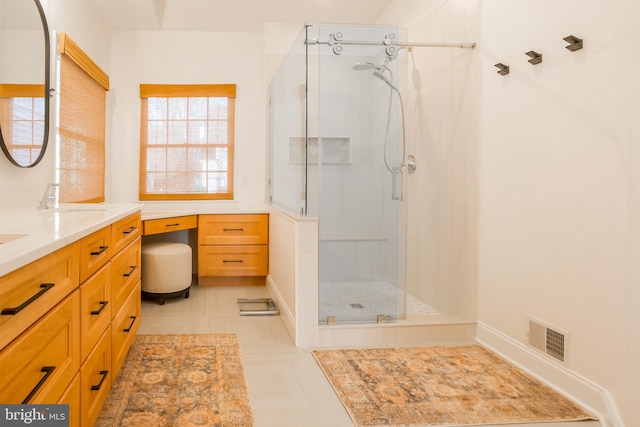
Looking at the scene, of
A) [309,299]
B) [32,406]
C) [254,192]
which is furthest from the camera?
[254,192]

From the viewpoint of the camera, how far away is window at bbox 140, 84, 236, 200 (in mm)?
5023

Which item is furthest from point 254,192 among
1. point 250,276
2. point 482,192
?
point 482,192

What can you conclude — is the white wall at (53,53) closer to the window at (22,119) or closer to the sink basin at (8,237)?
the window at (22,119)

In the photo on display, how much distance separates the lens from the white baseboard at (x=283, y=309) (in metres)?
3.10

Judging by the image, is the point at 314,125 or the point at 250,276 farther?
the point at 250,276

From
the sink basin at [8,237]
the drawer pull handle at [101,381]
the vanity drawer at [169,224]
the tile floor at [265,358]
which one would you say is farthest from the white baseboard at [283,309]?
the sink basin at [8,237]

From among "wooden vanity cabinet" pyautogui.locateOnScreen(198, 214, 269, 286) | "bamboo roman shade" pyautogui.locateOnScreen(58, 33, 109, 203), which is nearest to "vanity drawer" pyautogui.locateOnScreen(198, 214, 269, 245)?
"wooden vanity cabinet" pyautogui.locateOnScreen(198, 214, 269, 286)

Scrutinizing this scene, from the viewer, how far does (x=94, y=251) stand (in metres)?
1.81

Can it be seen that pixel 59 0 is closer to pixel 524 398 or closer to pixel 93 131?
pixel 93 131

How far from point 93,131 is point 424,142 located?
2.75m

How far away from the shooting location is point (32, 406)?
3.81 ft

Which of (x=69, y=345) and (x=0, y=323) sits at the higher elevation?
(x=0, y=323)

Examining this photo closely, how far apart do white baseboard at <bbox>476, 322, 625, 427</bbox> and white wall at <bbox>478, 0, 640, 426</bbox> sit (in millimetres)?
37

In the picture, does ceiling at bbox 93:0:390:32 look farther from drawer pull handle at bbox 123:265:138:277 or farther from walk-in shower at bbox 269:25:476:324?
drawer pull handle at bbox 123:265:138:277
